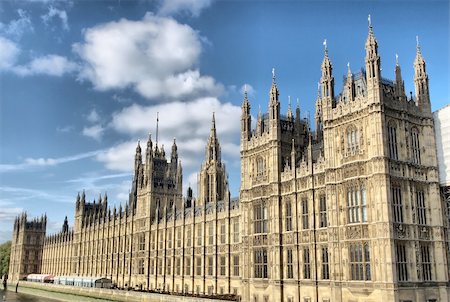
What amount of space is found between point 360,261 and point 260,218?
15.8 meters

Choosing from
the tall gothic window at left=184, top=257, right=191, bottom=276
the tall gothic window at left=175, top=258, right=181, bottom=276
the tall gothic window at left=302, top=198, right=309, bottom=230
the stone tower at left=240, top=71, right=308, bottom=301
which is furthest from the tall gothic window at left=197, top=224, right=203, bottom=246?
the tall gothic window at left=302, top=198, right=309, bottom=230

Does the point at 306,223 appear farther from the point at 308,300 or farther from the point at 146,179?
the point at 146,179

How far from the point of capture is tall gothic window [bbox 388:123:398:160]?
146 feet

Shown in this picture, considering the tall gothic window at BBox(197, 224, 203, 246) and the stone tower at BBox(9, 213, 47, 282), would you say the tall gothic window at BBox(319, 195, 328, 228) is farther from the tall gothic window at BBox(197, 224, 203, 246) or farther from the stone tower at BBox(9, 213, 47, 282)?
the stone tower at BBox(9, 213, 47, 282)

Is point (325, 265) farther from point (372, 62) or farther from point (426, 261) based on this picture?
point (372, 62)

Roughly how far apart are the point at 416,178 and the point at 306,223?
1184 cm

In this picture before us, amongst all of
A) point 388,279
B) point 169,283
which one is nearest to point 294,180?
point 388,279

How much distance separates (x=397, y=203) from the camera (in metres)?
43.3

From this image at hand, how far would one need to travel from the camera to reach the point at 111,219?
387 feet

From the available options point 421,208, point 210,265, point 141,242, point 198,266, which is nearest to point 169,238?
point 198,266

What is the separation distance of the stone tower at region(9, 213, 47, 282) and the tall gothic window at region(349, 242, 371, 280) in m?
157

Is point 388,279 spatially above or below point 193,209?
below

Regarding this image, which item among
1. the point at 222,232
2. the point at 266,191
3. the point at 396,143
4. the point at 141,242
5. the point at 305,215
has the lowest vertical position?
the point at 141,242

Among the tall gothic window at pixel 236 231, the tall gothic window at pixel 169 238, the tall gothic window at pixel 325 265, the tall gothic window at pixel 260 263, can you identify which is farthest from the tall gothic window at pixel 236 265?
the tall gothic window at pixel 325 265
